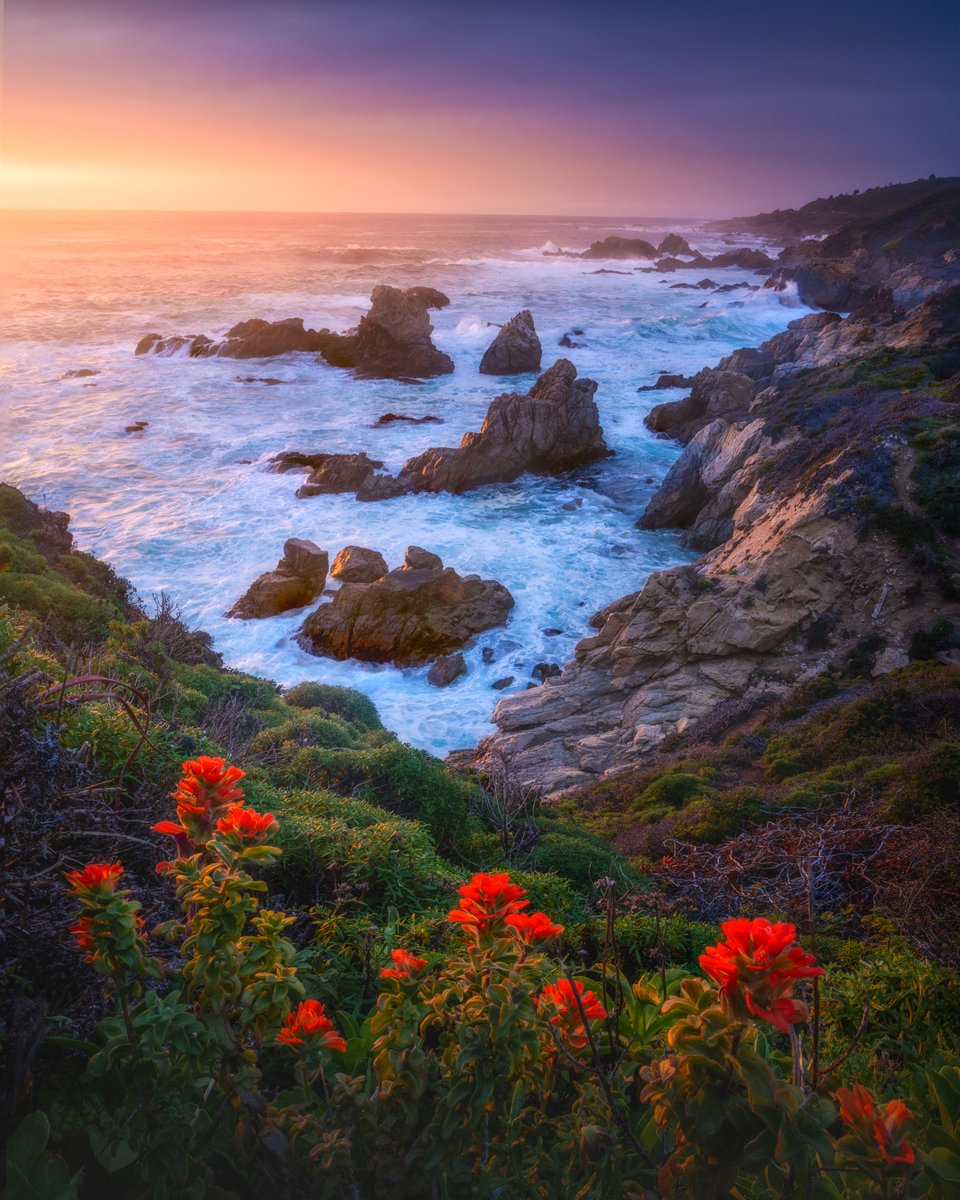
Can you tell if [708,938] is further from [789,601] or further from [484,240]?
[484,240]

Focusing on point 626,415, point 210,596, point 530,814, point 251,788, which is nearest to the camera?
point 251,788

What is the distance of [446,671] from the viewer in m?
16.6

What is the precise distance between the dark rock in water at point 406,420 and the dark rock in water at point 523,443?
18.3ft

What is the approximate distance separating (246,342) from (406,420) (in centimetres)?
1724

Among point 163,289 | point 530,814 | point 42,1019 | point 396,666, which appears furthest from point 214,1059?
point 163,289

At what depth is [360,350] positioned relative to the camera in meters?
43.3

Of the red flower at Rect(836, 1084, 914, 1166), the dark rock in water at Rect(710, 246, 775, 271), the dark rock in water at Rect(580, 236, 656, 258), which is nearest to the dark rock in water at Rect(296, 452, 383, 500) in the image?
the red flower at Rect(836, 1084, 914, 1166)

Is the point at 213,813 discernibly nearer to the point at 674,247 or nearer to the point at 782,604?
the point at 782,604

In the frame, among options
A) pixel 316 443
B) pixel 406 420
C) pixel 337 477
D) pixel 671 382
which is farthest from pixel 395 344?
pixel 337 477

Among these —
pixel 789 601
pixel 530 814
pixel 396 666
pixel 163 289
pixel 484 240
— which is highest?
pixel 484 240

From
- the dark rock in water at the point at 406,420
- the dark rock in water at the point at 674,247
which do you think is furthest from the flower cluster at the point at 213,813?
→ the dark rock in water at the point at 674,247

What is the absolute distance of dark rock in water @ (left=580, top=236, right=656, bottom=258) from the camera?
343 feet

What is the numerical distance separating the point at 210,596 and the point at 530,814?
14.0m

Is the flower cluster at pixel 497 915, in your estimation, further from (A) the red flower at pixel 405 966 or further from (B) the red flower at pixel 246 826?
(B) the red flower at pixel 246 826
